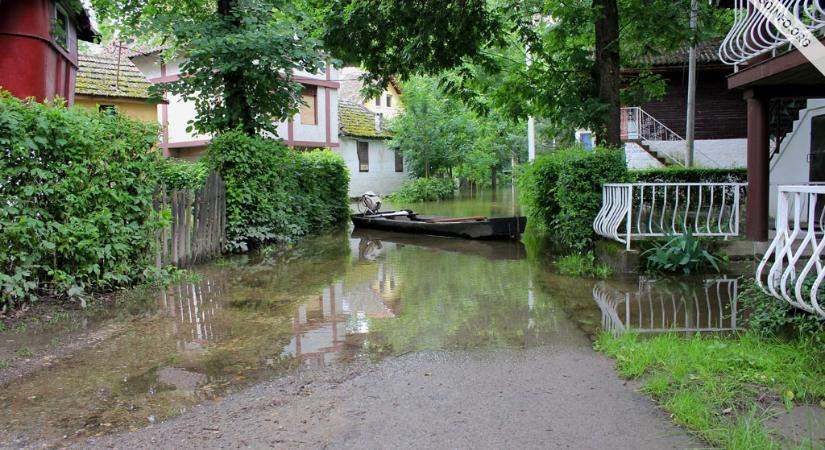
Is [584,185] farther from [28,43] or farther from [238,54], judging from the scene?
[28,43]

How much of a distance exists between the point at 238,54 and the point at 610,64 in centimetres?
674

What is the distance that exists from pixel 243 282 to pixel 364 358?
4.01 meters

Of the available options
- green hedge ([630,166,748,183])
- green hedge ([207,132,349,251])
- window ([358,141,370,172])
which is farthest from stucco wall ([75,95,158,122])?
green hedge ([630,166,748,183])

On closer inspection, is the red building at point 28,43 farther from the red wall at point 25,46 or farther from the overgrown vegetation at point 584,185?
the overgrown vegetation at point 584,185

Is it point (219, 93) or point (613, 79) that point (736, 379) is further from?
point (219, 93)

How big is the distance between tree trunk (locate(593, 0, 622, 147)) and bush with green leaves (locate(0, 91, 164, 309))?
748 centimetres

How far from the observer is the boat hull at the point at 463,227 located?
41.4 ft

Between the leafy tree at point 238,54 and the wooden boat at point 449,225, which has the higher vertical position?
the leafy tree at point 238,54

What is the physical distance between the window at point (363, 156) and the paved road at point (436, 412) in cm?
2784

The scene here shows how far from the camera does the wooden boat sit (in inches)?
497

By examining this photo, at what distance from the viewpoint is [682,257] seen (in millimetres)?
8234

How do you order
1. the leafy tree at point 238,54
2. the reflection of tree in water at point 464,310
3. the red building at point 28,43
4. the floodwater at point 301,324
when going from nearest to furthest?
the floodwater at point 301,324
the reflection of tree in water at point 464,310
the red building at point 28,43
the leafy tree at point 238,54

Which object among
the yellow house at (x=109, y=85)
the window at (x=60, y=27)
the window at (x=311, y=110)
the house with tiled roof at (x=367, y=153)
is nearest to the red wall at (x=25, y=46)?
the window at (x=60, y=27)

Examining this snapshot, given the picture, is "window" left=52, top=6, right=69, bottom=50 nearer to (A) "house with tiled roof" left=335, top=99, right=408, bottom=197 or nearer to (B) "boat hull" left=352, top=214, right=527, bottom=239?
(B) "boat hull" left=352, top=214, right=527, bottom=239
